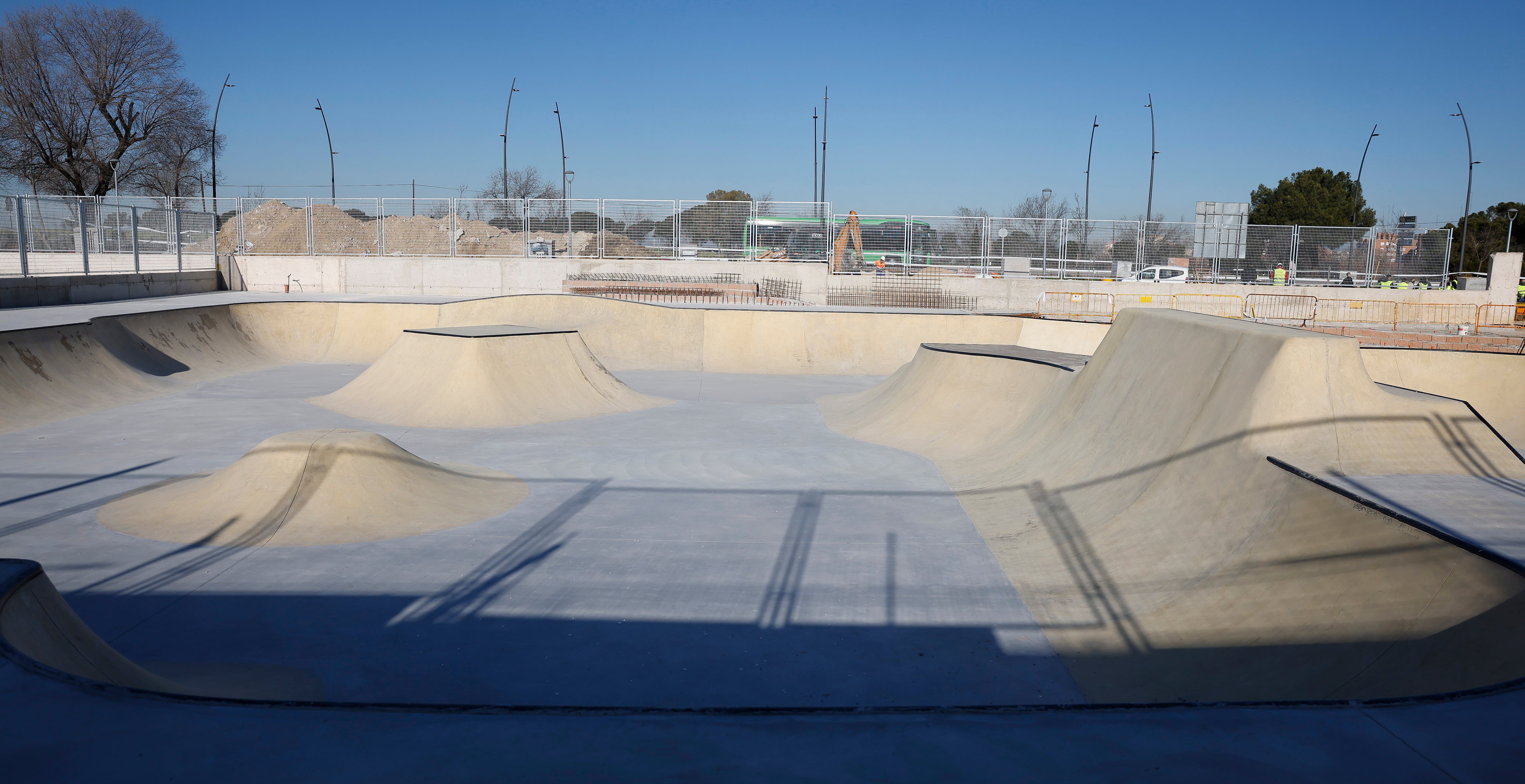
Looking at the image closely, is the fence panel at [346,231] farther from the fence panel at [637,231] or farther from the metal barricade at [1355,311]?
the metal barricade at [1355,311]

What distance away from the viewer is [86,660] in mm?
3926

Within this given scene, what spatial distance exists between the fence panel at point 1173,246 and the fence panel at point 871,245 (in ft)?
26.0

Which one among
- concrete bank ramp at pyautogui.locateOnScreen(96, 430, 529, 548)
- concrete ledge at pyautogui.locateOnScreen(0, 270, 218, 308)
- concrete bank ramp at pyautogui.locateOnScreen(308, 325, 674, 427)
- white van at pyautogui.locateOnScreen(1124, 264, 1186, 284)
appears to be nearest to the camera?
concrete bank ramp at pyautogui.locateOnScreen(96, 430, 529, 548)

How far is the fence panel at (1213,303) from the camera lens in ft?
84.1

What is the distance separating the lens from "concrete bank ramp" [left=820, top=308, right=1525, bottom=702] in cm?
415

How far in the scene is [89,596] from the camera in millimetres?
5785

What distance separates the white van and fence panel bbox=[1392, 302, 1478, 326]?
6298 millimetres

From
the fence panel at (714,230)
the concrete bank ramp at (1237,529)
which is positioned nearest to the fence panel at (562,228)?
the fence panel at (714,230)

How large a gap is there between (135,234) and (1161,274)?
30.8 m

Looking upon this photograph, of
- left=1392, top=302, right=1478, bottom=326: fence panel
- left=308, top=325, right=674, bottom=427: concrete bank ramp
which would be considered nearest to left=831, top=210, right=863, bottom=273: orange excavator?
left=308, top=325, right=674, bottom=427: concrete bank ramp

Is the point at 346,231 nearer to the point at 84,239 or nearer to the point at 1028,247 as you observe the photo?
the point at 84,239

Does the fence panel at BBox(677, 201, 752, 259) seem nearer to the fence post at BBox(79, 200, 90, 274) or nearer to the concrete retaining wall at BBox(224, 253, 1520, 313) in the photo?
the concrete retaining wall at BBox(224, 253, 1520, 313)

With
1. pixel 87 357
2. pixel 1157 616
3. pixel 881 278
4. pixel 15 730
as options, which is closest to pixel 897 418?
pixel 1157 616

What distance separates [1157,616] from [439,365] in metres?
10.7
